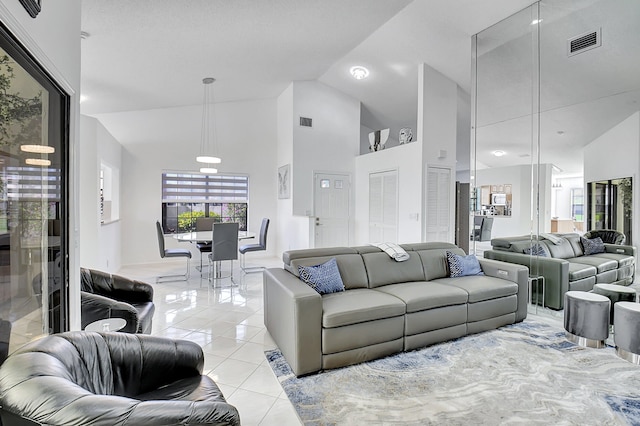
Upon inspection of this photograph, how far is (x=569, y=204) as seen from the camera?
3.78 m

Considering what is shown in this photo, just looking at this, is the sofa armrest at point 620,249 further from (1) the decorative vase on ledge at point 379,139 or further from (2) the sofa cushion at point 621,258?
(1) the decorative vase on ledge at point 379,139

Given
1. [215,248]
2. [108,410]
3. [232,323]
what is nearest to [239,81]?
[215,248]

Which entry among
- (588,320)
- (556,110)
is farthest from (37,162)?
(556,110)

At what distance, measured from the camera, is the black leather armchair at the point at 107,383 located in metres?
0.93

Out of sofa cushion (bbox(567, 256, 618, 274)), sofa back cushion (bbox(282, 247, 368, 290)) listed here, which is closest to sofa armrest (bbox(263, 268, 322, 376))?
sofa back cushion (bbox(282, 247, 368, 290))

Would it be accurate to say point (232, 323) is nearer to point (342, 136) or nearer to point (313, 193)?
point (313, 193)

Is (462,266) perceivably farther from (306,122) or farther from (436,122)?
(306,122)

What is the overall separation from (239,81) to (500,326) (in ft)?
17.7

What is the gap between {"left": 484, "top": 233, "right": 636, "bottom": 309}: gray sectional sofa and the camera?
11.3 feet

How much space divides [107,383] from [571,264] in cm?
447

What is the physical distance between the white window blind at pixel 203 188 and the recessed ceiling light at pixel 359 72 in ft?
10.5

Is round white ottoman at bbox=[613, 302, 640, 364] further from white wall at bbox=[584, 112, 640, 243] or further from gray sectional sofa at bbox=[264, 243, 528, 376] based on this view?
white wall at bbox=[584, 112, 640, 243]

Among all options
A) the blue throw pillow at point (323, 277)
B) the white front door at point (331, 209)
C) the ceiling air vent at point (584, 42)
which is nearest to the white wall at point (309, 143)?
the white front door at point (331, 209)

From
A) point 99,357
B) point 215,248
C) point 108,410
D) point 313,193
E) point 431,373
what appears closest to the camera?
point 108,410
